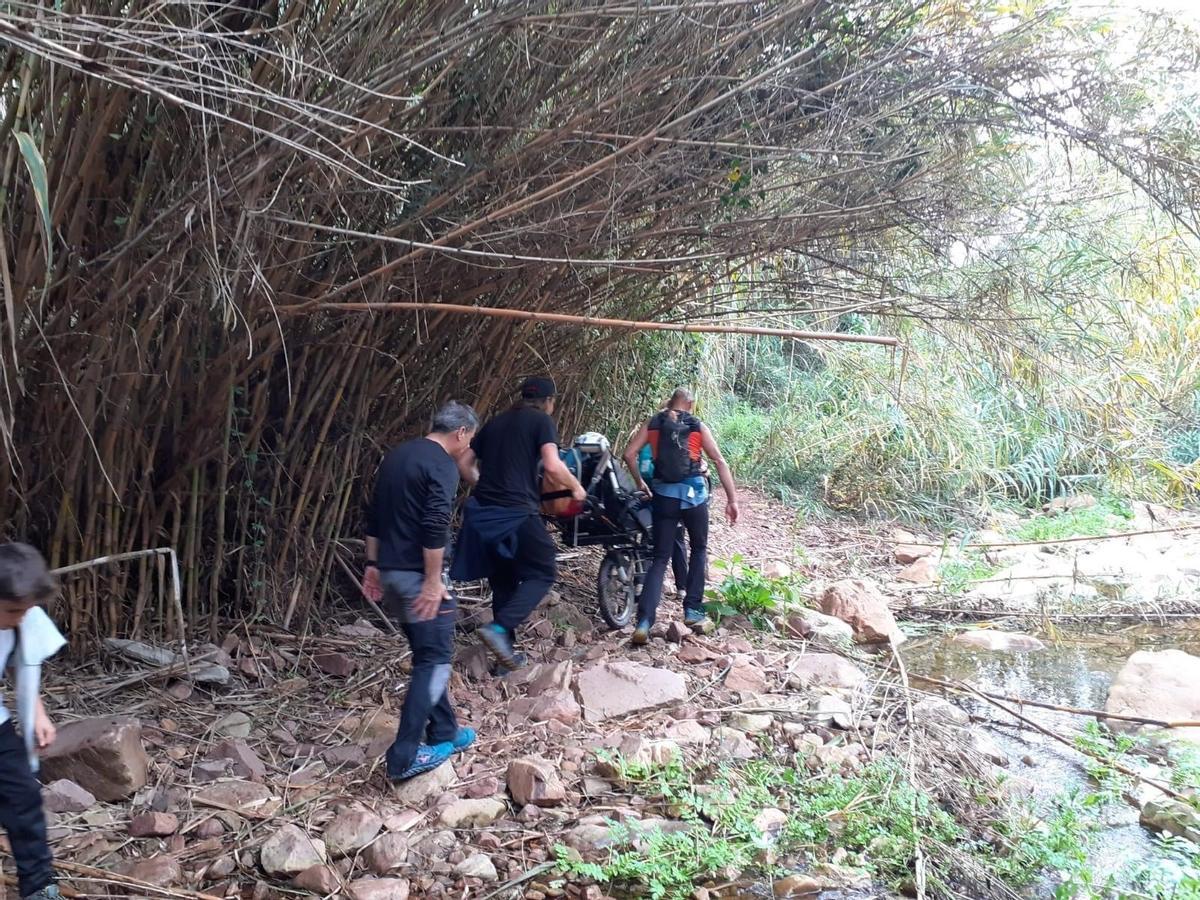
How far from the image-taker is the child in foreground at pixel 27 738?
92.3 inches

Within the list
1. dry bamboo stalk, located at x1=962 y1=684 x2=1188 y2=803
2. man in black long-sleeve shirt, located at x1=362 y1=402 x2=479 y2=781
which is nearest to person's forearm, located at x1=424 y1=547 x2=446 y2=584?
man in black long-sleeve shirt, located at x1=362 y1=402 x2=479 y2=781

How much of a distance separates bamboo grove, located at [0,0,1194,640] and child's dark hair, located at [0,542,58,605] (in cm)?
43

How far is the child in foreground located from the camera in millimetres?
2343

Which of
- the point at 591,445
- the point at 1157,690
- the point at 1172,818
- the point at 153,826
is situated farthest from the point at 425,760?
the point at 1157,690

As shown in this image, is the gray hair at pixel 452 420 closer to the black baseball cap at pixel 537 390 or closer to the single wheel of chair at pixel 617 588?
the black baseball cap at pixel 537 390

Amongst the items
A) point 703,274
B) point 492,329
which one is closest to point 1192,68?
point 703,274

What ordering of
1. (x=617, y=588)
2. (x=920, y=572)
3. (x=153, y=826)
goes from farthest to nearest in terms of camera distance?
1. (x=920, y=572)
2. (x=617, y=588)
3. (x=153, y=826)

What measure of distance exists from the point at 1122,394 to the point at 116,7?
528 centimetres

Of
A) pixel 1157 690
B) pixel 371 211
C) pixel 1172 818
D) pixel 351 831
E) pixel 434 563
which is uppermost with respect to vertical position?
pixel 371 211

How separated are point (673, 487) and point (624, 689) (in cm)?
126

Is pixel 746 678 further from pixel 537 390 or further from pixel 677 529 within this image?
pixel 537 390

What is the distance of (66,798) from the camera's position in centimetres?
310

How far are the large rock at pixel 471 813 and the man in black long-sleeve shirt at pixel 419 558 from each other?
250mm

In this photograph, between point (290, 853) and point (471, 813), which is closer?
point (290, 853)
